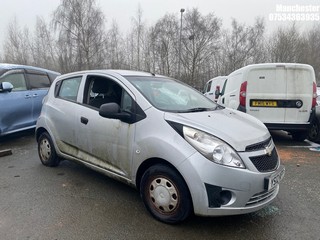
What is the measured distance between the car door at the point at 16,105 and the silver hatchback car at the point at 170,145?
275cm

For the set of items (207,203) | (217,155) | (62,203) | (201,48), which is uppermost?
(201,48)

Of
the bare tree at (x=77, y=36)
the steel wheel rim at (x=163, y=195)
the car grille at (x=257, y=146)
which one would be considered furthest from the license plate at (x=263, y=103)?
the bare tree at (x=77, y=36)

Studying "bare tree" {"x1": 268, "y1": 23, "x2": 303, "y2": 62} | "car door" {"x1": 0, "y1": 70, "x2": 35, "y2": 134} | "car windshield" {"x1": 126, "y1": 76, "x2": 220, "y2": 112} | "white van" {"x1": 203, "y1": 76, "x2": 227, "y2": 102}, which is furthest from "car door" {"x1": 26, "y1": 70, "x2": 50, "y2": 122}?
"bare tree" {"x1": 268, "y1": 23, "x2": 303, "y2": 62}

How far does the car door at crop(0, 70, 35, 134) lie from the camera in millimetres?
6168

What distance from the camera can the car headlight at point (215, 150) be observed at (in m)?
2.63

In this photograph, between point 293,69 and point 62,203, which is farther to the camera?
point 293,69

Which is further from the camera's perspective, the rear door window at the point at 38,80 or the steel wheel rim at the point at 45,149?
the rear door window at the point at 38,80

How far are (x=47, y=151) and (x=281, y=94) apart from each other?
17.1ft

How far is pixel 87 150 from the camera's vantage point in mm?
3852

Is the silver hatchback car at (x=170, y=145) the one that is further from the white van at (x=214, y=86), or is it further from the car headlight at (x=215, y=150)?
the white van at (x=214, y=86)

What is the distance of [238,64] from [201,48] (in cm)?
532

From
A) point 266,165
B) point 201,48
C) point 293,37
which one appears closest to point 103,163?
point 266,165

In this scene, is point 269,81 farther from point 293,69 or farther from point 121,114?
point 121,114

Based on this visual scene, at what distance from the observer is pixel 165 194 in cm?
290
